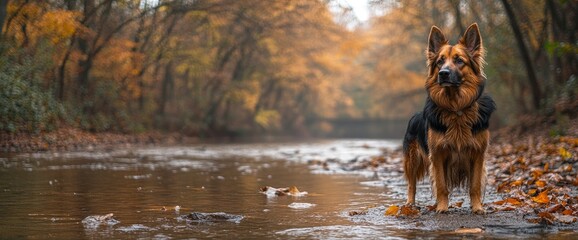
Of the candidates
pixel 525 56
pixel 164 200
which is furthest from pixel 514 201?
pixel 525 56

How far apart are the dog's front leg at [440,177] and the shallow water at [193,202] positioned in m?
0.67

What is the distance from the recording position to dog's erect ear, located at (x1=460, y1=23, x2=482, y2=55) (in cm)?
704

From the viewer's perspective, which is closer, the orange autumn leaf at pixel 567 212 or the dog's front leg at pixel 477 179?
the orange autumn leaf at pixel 567 212

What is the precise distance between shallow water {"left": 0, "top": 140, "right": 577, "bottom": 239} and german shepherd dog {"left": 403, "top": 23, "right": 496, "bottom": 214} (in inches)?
31.1

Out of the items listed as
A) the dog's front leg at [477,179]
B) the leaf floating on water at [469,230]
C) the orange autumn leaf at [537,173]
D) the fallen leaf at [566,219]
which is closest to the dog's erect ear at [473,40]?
the dog's front leg at [477,179]

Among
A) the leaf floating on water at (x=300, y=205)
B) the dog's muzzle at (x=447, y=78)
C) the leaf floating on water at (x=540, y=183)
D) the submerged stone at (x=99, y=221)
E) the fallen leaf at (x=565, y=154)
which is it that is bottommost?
the leaf floating on water at (x=300, y=205)

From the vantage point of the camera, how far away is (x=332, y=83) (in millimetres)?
61812

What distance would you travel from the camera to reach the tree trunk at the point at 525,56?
17062 millimetres

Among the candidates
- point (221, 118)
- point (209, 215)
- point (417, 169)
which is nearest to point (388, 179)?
point (417, 169)

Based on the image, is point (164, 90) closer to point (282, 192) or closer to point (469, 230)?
point (282, 192)

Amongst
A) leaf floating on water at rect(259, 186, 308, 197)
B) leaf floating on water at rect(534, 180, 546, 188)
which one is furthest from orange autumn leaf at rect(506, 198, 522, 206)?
leaf floating on water at rect(259, 186, 308, 197)

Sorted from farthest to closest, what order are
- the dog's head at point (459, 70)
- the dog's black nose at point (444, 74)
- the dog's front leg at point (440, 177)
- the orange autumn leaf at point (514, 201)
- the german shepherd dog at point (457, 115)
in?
the orange autumn leaf at point (514, 201) → the dog's front leg at point (440, 177) → the german shepherd dog at point (457, 115) → the dog's head at point (459, 70) → the dog's black nose at point (444, 74)

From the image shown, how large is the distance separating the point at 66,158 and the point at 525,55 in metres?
12.8

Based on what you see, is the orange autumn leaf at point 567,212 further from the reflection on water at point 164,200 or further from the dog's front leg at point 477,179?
the reflection on water at point 164,200
